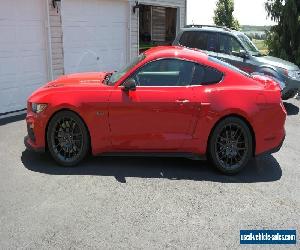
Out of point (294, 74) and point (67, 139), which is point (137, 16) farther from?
point (67, 139)

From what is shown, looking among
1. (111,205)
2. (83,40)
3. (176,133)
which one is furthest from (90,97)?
(83,40)

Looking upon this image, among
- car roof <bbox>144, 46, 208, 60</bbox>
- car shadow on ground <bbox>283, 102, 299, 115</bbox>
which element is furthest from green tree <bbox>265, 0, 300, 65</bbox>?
car roof <bbox>144, 46, 208, 60</bbox>

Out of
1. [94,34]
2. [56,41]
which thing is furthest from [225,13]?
[56,41]

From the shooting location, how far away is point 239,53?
950cm

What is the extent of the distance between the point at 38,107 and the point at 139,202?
6.60 feet

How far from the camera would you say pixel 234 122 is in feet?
16.8

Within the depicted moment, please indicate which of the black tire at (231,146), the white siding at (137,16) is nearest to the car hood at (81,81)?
the black tire at (231,146)

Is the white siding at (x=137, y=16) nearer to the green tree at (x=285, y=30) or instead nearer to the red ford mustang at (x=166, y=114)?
the green tree at (x=285, y=30)

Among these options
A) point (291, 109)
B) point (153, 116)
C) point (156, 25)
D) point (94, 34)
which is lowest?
point (291, 109)

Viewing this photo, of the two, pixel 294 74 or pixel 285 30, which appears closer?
pixel 294 74

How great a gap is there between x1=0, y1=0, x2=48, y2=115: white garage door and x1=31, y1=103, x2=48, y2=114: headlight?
11.4ft

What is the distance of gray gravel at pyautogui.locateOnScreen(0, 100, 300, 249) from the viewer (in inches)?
144

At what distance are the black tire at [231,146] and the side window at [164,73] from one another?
83cm

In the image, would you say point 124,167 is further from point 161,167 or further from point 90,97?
point 90,97
